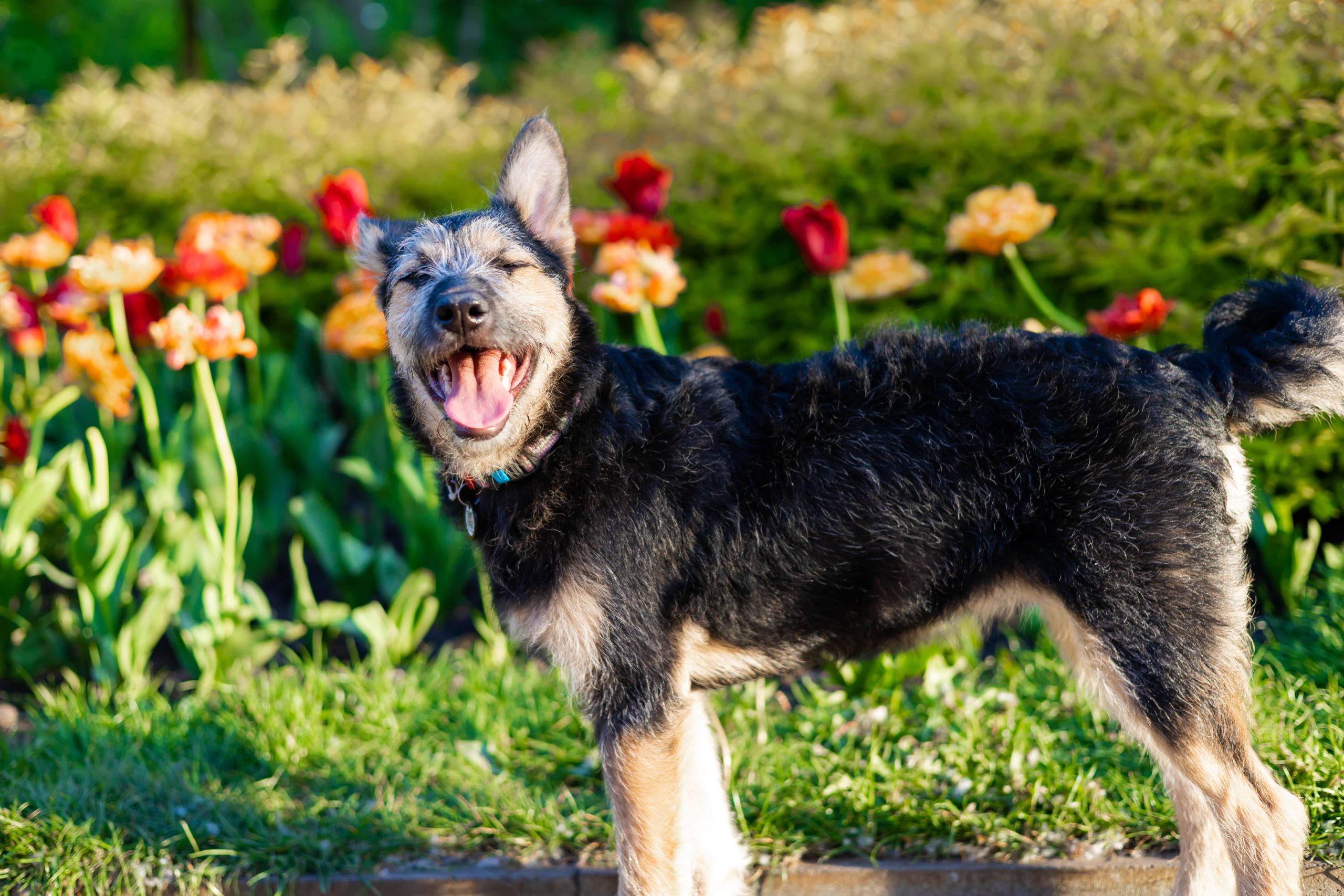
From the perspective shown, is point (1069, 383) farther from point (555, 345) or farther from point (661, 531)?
point (555, 345)

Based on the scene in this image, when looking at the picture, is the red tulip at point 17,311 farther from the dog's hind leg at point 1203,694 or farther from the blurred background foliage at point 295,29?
the blurred background foliage at point 295,29

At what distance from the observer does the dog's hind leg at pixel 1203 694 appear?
2568 mm

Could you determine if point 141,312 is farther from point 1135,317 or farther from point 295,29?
point 295,29

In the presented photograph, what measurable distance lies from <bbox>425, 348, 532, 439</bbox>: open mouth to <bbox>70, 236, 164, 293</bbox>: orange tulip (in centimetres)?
220

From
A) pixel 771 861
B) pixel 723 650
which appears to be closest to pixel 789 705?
pixel 771 861

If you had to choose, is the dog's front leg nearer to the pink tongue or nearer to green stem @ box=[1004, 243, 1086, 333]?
the pink tongue

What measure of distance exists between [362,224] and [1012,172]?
11.1 feet

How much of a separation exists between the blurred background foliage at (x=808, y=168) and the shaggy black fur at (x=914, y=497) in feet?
5.25

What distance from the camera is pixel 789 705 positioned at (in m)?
4.12

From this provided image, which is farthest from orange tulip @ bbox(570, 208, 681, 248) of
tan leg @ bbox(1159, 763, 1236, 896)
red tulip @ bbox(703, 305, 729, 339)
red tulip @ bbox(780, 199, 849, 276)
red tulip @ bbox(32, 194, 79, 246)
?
tan leg @ bbox(1159, 763, 1236, 896)

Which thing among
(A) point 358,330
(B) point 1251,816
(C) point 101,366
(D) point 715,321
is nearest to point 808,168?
(D) point 715,321

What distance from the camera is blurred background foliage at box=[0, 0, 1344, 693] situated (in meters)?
4.25

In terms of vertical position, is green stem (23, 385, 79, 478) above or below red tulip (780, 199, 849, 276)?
below

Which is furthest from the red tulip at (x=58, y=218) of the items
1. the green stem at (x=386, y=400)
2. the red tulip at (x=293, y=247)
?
the green stem at (x=386, y=400)
